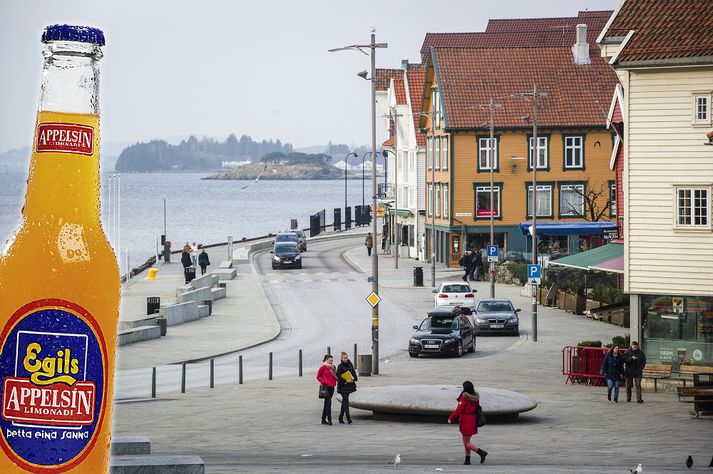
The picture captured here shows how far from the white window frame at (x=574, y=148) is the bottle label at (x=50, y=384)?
247ft

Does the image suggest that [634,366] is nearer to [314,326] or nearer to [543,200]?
[314,326]

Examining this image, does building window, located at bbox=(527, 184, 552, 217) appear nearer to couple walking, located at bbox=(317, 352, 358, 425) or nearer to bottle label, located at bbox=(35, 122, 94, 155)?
couple walking, located at bbox=(317, 352, 358, 425)

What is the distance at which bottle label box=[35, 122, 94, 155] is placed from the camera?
14.2ft

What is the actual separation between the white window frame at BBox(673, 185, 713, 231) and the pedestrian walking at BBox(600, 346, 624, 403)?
446cm

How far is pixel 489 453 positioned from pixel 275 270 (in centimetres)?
5636

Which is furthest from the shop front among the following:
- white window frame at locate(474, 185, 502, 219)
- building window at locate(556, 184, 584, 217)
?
building window at locate(556, 184, 584, 217)

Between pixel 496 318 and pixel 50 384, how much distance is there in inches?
1741

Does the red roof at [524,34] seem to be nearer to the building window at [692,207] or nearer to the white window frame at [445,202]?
the white window frame at [445,202]

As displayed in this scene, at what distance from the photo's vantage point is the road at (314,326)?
1430 inches

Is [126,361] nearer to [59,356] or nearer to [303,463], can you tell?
[303,463]

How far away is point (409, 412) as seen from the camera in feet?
89.2

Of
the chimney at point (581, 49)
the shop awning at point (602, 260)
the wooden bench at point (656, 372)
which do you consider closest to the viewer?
the wooden bench at point (656, 372)

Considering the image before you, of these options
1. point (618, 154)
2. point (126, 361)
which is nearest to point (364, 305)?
point (618, 154)

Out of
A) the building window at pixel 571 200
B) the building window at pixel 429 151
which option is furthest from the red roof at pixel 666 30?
the building window at pixel 429 151
